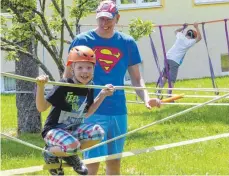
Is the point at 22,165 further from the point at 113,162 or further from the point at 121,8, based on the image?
the point at 121,8

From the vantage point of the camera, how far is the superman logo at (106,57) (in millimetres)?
4934

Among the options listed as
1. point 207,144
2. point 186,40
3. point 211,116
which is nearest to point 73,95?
point 207,144

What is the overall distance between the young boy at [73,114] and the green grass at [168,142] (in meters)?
1.99

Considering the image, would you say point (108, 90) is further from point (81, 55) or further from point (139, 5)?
point (139, 5)

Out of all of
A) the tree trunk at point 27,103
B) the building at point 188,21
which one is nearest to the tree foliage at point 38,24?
the tree trunk at point 27,103

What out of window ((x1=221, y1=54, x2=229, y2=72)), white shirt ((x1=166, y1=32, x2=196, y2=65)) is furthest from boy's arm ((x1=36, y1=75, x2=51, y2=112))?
window ((x1=221, y1=54, x2=229, y2=72))

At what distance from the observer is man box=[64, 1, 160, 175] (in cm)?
493

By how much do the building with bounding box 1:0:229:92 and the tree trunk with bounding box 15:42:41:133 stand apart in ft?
23.4

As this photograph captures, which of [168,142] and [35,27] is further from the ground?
[35,27]

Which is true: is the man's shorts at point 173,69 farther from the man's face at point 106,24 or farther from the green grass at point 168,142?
the man's face at point 106,24

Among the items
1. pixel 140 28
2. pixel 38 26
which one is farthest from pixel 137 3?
pixel 38 26

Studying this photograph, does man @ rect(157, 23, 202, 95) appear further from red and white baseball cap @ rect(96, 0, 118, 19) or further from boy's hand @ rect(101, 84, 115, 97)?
boy's hand @ rect(101, 84, 115, 97)

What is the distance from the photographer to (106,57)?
4.93 m

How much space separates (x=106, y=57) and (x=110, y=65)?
8cm
